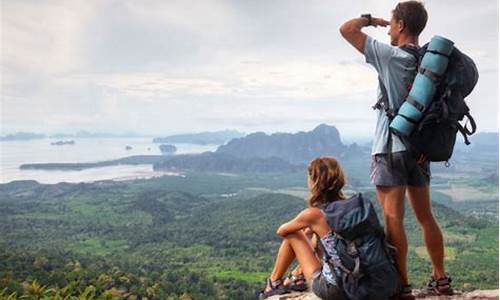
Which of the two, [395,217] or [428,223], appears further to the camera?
[428,223]

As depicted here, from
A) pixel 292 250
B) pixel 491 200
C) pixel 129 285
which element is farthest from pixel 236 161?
pixel 292 250

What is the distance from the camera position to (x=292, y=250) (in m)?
3.15

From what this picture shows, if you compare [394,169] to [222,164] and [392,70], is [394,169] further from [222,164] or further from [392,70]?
[222,164]

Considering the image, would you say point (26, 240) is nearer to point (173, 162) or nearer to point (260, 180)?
point (260, 180)

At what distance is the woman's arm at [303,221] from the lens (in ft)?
9.50

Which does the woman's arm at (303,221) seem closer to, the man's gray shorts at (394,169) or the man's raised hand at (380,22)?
the man's gray shorts at (394,169)

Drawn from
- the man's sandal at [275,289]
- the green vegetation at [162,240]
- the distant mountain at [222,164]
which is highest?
the man's sandal at [275,289]

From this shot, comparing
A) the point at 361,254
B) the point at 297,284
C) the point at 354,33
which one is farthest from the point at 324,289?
the point at 354,33

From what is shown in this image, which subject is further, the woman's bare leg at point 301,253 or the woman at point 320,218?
the woman's bare leg at point 301,253

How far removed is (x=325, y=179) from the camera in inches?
111

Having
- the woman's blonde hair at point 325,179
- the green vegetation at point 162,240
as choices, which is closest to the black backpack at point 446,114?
the woman's blonde hair at point 325,179

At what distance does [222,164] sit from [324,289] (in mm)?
155724

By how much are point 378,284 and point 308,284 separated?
1.82ft

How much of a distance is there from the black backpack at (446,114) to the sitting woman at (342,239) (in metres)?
0.42
